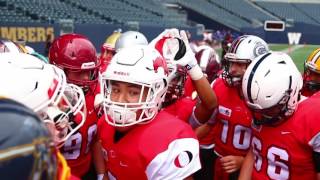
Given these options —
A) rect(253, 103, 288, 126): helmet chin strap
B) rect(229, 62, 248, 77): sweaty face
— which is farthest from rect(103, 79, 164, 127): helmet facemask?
rect(229, 62, 248, 77): sweaty face

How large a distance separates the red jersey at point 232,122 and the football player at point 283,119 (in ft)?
2.03

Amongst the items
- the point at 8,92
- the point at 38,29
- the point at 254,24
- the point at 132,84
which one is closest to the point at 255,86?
the point at 132,84

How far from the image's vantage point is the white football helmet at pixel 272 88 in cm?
236

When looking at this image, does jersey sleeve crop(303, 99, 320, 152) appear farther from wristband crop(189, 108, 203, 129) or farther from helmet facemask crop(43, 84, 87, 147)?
helmet facemask crop(43, 84, 87, 147)

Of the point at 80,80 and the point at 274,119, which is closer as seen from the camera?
the point at 274,119

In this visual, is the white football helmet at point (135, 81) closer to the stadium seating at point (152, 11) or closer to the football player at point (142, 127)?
the football player at point (142, 127)

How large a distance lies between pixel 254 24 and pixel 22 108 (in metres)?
35.0

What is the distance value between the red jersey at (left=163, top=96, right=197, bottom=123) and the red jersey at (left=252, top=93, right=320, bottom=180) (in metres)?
0.65

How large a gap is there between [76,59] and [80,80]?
0.51 feet

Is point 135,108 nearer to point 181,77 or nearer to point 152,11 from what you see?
point 181,77

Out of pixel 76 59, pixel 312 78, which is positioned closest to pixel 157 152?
pixel 76 59

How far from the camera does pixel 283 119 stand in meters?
2.42

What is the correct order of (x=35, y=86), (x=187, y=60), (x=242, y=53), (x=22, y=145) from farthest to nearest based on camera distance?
(x=242, y=53), (x=187, y=60), (x=35, y=86), (x=22, y=145)

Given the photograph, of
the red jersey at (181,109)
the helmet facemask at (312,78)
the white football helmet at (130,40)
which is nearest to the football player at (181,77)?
the red jersey at (181,109)
